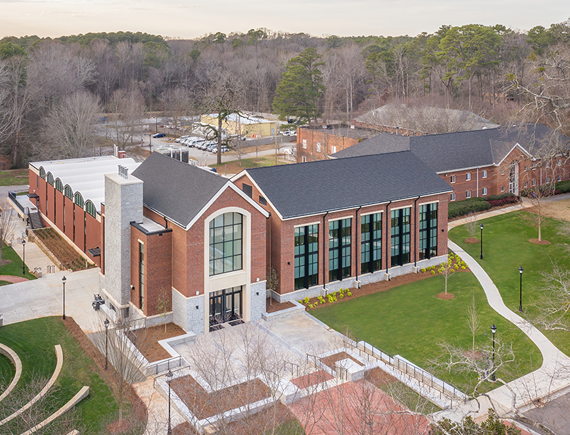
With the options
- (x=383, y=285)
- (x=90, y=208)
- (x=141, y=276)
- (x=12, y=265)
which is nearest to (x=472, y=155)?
(x=383, y=285)

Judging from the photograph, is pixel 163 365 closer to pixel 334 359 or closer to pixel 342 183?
pixel 334 359

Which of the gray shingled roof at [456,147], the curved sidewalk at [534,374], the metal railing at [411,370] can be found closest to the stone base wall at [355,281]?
the curved sidewalk at [534,374]

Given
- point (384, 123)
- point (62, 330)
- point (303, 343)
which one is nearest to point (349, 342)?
point (303, 343)

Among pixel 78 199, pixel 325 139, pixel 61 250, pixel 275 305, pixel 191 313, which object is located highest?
pixel 325 139

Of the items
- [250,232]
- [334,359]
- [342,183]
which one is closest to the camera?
[334,359]

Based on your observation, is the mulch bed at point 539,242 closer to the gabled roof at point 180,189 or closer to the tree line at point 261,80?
the tree line at point 261,80

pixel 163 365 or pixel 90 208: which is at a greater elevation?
pixel 90 208

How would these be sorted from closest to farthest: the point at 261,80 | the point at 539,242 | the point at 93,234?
the point at 93,234 → the point at 539,242 → the point at 261,80

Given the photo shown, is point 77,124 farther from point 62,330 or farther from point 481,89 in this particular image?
point 481,89
